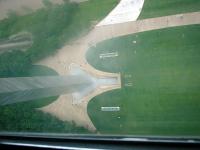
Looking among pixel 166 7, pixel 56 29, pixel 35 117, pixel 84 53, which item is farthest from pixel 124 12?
pixel 35 117

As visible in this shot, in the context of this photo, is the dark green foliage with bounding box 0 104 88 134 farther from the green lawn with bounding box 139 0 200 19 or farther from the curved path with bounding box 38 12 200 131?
the green lawn with bounding box 139 0 200 19

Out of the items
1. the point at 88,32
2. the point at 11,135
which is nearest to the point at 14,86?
Result: the point at 11,135

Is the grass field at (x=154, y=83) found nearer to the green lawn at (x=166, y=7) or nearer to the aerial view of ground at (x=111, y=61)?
the aerial view of ground at (x=111, y=61)

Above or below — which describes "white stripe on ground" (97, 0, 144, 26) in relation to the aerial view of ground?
above

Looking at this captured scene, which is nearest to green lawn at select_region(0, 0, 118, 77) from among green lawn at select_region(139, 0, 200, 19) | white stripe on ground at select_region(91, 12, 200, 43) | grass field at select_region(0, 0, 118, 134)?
grass field at select_region(0, 0, 118, 134)

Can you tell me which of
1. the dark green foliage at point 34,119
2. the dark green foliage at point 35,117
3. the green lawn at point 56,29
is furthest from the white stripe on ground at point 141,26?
the dark green foliage at point 34,119

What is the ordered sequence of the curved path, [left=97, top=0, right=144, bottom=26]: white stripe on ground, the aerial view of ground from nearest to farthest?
the aerial view of ground, the curved path, [left=97, top=0, right=144, bottom=26]: white stripe on ground

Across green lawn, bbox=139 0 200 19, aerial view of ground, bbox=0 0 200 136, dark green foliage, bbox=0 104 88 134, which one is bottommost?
dark green foliage, bbox=0 104 88 134

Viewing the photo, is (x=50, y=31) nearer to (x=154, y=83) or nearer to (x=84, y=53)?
(x=84, y=53)
